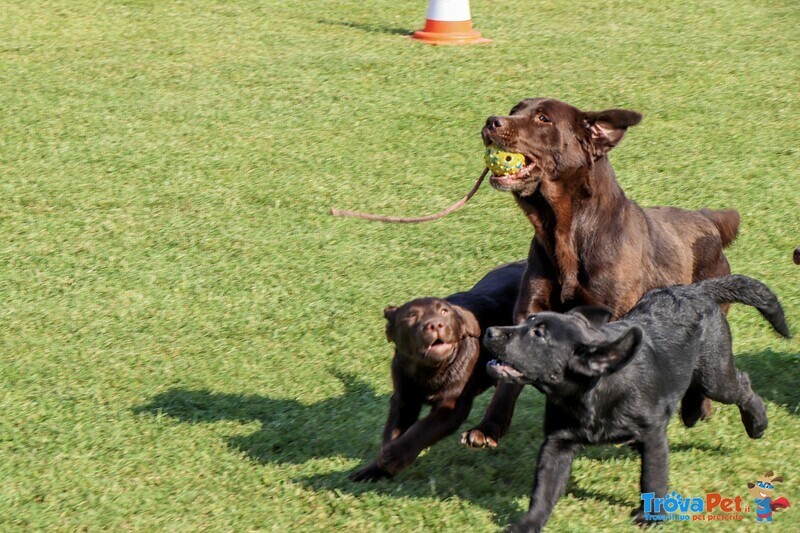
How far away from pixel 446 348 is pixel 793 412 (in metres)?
2.09

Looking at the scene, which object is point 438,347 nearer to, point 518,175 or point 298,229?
point 518,175

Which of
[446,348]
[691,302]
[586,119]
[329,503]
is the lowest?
[329,503]

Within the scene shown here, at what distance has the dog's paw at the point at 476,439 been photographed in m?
5.39

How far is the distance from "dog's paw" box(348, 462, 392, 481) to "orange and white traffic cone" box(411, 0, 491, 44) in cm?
815

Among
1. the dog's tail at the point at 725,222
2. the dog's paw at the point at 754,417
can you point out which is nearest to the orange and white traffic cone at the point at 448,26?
the dog's tail at the point at 725,222

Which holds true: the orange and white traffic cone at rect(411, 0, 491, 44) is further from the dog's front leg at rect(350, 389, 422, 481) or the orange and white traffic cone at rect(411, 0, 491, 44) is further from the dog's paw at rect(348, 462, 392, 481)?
the dog's paw at rect(348, 462, 392, 481)

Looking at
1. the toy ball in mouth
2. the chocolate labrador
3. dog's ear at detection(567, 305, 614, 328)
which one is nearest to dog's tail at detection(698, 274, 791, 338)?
the chocolate labrador

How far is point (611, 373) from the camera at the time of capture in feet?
15.5

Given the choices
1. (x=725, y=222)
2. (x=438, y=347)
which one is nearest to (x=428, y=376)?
(x=438, y=347)

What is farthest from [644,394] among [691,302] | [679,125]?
[679,125]

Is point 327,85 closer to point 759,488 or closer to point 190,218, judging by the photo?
point 190,218

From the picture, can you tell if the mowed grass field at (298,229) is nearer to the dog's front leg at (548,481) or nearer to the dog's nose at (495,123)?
the dog's front leg at (548,481)

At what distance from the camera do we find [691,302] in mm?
5402

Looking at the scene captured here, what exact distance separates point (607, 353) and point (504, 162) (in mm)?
1405
